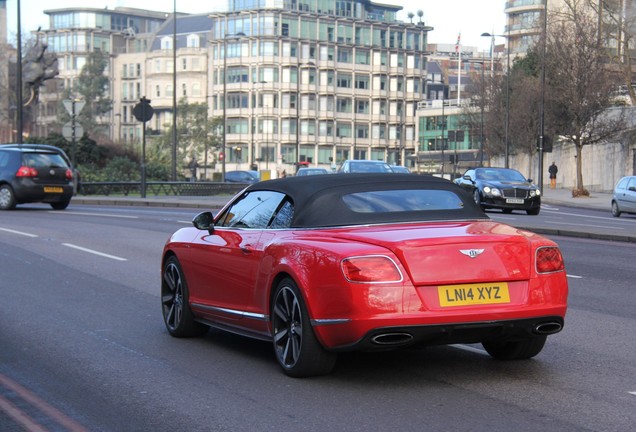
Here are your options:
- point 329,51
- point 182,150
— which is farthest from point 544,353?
point 329,51

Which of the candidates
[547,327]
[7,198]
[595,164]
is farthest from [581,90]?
[547,327]

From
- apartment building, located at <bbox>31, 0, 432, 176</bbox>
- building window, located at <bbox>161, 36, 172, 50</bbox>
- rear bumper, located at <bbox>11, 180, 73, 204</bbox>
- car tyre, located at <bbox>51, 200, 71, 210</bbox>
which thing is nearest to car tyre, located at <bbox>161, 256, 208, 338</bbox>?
rear bumper, located at <bbox>11, 180, 73, 204</bbox>

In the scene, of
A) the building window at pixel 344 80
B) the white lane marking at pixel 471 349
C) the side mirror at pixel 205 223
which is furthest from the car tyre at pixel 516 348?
the building window at pixel 344 80

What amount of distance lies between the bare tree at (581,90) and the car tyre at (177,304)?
169ft

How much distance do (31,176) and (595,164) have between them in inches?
1901

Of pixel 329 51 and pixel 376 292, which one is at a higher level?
pixel 329 51

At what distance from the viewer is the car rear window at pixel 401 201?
8289 millimetres

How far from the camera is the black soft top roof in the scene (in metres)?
8.12

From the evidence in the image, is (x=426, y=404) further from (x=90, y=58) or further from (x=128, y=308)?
(x=90, y=58)

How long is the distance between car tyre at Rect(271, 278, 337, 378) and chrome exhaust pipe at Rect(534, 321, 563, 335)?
1.32 m

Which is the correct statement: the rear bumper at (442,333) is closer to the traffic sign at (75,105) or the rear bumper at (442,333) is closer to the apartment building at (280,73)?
the traffic sign at (75,105)

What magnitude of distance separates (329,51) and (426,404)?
136750 mm

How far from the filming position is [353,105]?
14500 cm

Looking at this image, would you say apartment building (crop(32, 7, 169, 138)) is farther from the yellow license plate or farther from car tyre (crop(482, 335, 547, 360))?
the yellow license plate
